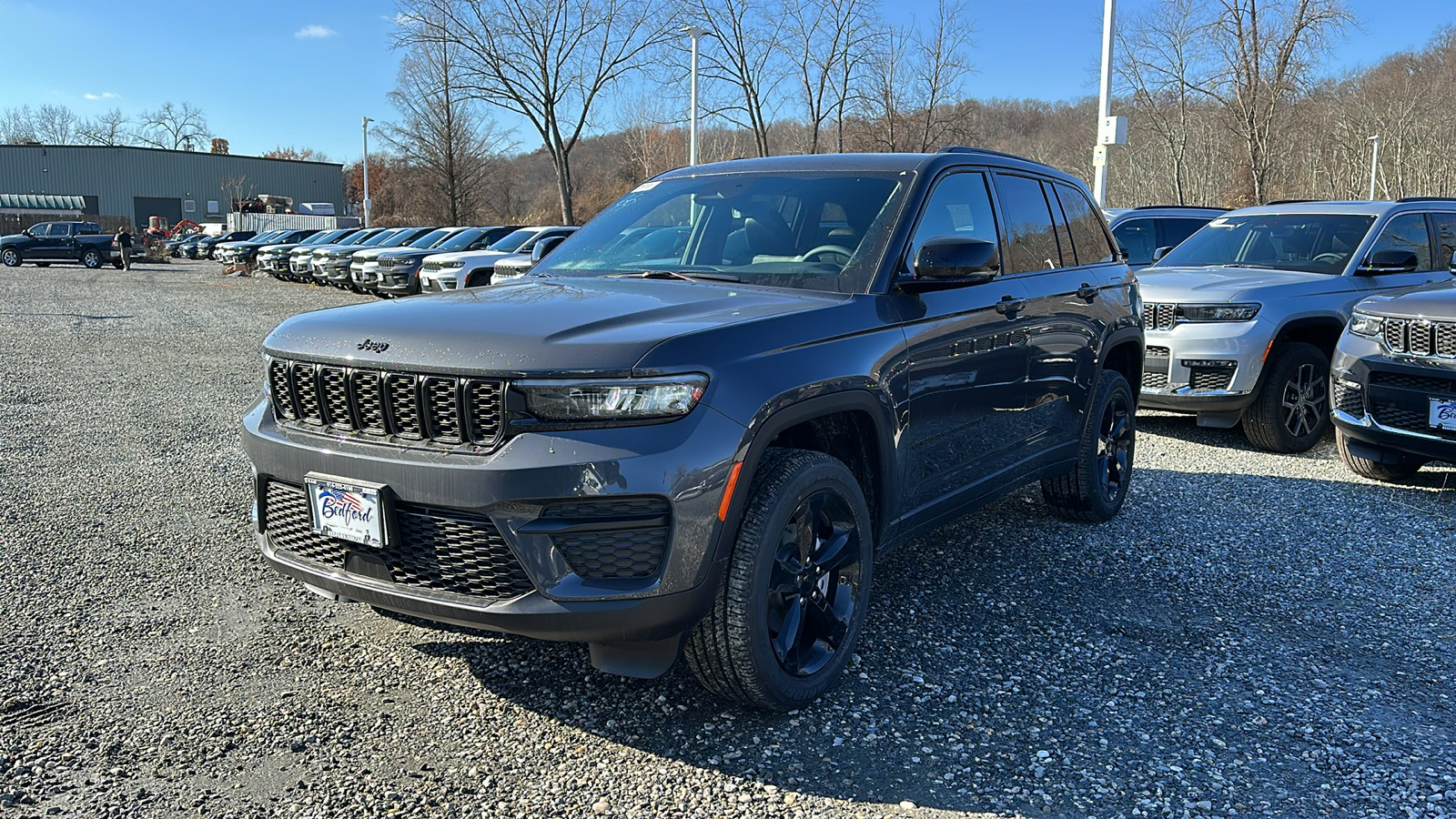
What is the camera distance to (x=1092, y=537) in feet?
17.9

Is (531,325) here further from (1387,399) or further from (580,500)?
(1387,399)

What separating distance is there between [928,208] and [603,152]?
5446cm

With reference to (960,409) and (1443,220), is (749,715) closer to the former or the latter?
(960,409)

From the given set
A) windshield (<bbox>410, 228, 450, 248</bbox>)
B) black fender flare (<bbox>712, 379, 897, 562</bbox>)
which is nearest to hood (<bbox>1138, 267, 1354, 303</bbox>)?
black fender flare (<bbox>712, 379, 897, 562</bbox>)

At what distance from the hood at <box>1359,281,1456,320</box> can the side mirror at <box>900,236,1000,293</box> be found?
12.8 ft

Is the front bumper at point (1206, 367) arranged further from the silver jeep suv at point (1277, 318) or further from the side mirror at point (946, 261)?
the side mirror at point (946, 261)

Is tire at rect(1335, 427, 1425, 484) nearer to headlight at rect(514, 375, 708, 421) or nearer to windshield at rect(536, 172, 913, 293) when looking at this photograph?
windshield at rect(536, 172, 913, 293)

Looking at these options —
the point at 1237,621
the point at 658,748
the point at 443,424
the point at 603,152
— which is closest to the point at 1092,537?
the point at 1237,621

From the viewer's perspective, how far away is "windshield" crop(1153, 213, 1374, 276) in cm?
848

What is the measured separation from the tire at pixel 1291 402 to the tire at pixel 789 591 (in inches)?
209

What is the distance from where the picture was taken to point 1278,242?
887cm

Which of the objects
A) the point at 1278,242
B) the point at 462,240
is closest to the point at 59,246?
the point at 462,240

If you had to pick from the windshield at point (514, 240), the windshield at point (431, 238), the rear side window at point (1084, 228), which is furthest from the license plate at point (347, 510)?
the windshield at point (431, 238)

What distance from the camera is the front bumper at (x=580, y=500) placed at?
2773mm
